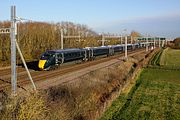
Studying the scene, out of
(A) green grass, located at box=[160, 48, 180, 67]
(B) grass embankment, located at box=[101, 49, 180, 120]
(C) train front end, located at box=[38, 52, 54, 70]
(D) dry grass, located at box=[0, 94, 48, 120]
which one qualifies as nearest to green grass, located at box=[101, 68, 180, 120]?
(B) grass embankment, located at box=[101, 49, 180, 120]

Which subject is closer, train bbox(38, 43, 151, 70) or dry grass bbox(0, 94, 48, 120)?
dry grass bbox(0, 94, 48, 120)

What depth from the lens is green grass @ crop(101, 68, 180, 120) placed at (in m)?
20.0

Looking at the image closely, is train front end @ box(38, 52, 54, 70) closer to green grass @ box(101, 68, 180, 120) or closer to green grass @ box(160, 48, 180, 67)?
green grass @ box(101, 68, 180, 120)

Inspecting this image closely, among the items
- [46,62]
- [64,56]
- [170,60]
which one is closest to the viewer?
[46,62]

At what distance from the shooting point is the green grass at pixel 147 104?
20.0 meters

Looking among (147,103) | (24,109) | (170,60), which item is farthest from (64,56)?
(170,60)

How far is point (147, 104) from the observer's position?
23.6 metres

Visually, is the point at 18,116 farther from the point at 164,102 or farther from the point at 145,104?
the point at 164,102

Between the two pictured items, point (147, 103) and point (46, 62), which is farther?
point (46, 62)

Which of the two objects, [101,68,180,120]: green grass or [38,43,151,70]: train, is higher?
[38,43,151,70]: train

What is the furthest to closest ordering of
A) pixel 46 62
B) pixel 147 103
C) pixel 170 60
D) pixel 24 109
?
pixel 170 60
pixel 46 62
pixel 147 103
pixel 24 109

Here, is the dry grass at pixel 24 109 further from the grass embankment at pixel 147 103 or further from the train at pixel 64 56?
the train at pixel 64 56

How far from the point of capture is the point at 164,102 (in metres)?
24.5

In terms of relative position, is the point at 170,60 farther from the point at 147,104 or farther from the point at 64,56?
the point at 147,104
